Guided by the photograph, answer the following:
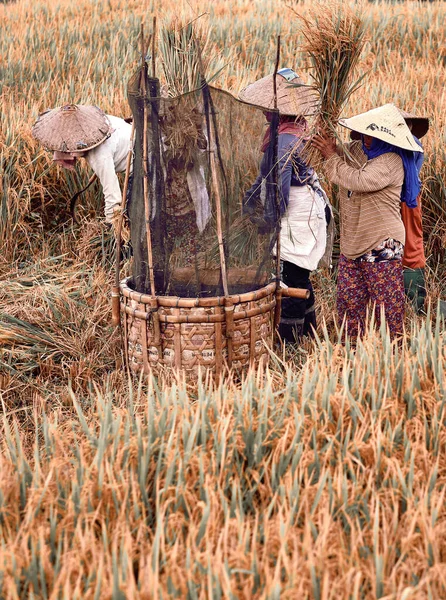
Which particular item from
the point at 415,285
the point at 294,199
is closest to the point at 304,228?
the point at 294,199

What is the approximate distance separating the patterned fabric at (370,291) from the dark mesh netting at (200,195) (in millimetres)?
491

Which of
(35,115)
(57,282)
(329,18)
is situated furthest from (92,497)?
(35,115)

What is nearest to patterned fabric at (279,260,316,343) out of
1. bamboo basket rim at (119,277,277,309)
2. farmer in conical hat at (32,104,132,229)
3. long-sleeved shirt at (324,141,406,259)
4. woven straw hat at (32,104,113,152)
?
long-sleeved shirt at (324,141,406,259)

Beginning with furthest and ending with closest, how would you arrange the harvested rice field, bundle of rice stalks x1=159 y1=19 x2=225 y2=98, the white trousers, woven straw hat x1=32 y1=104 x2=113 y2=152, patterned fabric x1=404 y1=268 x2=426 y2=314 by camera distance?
1. patterned fabric x1=404 y1=268 x2=426 y2=314
2. woven straw hat x1=32 y1=104 x2=113 y2=152
3. the white trousers
4. bundle of rice stalks x1=159 y1=19 x2=225 y2=98
5. the harvested rice field

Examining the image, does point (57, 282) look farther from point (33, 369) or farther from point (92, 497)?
point (92, 497)

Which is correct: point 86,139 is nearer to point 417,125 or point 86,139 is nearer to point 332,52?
point 332,52

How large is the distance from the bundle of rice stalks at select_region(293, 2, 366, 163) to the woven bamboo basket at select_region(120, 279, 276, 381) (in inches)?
27.8

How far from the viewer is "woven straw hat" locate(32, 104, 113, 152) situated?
380 cm

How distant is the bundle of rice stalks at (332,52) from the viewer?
2.97 meters

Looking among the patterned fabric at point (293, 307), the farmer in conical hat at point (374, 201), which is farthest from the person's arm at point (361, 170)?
the patterned fabric at point (293, 307)

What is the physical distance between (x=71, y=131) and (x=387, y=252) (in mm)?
1568

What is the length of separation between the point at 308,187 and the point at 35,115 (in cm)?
252

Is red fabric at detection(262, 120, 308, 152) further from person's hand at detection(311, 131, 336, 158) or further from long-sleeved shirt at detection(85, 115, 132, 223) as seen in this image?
long-sleeved shirt at detection(85, 115, 132, 223)

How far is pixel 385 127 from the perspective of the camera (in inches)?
122
